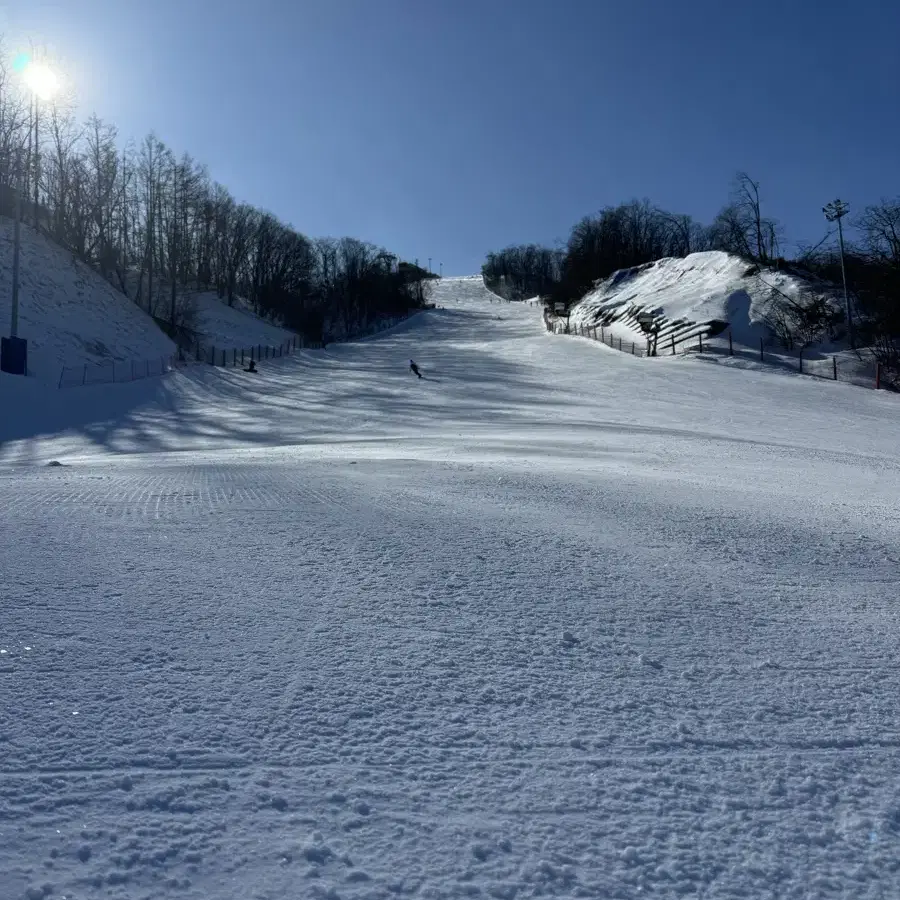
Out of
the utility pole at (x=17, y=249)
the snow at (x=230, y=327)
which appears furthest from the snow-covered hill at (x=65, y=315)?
the snow at (x=230, y=327)

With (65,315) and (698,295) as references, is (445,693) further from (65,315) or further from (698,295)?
(698,295)

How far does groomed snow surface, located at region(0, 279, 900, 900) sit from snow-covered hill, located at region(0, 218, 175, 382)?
32426mm

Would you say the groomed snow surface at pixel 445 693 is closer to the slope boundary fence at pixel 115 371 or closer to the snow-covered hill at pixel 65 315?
the slope boundary fence at pixel 115 371

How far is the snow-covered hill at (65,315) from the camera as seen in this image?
124 ft

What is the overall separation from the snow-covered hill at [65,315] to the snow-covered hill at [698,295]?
35.1m

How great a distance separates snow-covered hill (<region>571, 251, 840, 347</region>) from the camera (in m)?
52.7

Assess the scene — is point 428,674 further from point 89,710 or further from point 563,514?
point 563,514

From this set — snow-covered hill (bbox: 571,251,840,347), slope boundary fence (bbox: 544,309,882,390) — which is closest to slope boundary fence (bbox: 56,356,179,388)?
slope boundary fence (bbox: 544,309,882,390)

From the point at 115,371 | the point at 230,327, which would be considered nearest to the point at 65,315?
the point at 115,371

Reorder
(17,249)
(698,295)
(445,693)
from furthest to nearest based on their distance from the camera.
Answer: (698,295) < (17,249) < (445,693)

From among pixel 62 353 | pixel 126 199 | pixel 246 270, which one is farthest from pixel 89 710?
pixel 246 270

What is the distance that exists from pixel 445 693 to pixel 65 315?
4532cm

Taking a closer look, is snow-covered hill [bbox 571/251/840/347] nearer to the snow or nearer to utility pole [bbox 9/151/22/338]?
the snow

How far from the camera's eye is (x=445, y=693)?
3484mm
